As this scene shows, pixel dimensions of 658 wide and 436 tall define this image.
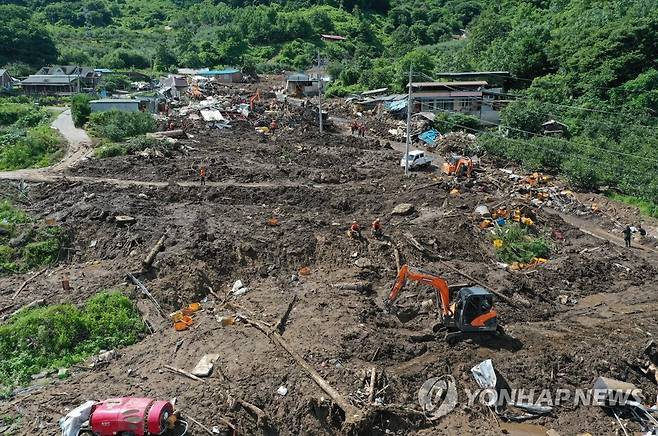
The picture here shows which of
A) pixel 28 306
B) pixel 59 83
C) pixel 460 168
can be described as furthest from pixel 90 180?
pixel 59 83

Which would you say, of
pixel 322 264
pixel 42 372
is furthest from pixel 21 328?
pixel 322 264

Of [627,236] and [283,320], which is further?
[627,236]

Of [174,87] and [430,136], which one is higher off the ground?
[174,87]

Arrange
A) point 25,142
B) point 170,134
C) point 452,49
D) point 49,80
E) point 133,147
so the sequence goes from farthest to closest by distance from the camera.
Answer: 1. point 452,49
2. point 49,80
3. point 170,134
4. point 133,147
5. point 25,142

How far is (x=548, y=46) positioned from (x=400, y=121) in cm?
1636

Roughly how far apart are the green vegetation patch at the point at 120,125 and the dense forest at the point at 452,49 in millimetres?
20710

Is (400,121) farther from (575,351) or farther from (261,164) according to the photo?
(575,351)

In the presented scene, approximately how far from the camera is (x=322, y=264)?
1761 centimetres

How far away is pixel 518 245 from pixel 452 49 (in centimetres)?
6045

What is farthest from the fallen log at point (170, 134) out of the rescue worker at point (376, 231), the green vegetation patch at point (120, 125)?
the rescue worker at point (376, 231)

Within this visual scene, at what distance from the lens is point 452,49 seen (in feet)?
239

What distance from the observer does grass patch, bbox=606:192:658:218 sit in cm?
2383

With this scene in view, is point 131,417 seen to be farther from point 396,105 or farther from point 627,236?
point 396,105

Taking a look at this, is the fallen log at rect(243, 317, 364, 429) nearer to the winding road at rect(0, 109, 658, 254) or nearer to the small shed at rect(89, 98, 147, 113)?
the winding road at rect(0, 109, 658, 254)
